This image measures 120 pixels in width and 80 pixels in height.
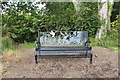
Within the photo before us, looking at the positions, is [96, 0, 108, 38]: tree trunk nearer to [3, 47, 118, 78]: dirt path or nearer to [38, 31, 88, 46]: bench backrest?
[3, 47, 118, 78]: dirt path

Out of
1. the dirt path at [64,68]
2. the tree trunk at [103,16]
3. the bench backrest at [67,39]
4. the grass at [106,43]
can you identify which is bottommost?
the dirt path at [64,68]

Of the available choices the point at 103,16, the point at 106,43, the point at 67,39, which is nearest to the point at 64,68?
the point at 67,39

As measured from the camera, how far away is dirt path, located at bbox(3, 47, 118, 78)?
2707 millimetres

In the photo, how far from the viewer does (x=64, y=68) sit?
3.03 metres

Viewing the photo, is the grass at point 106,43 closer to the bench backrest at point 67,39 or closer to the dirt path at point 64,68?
the dirt path at point 64,68

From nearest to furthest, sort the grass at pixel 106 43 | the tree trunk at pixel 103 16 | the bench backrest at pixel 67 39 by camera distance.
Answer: the bench backrest at pixel 67 39 < the grass at pixel 106 43 < the tree trunk at pixel 103 16

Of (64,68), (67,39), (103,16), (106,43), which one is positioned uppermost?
(103,16)

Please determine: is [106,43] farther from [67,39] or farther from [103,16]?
[67,39]

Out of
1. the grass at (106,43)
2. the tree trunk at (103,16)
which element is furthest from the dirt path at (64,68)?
the tree trunk at (103,16)

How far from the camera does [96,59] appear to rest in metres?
3.60

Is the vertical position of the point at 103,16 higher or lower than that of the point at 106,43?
higher

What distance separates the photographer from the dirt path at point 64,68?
8.88 feet

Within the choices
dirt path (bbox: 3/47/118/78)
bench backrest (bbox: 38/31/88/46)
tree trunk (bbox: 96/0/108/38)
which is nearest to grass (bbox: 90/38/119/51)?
tree trunk (bbox: 96/0/108/38)

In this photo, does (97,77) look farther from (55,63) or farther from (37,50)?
(37,50)
